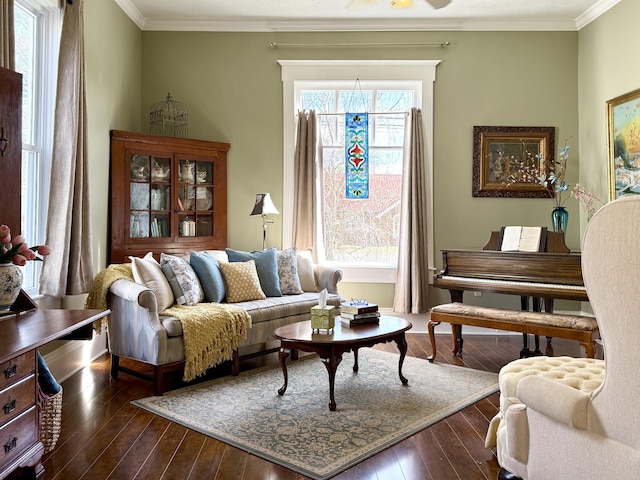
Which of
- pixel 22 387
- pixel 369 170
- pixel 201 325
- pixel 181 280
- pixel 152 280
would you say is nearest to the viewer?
pixel 22 387

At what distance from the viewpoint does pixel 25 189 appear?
4.05m

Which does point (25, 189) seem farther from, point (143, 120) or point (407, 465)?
point (407, 465)

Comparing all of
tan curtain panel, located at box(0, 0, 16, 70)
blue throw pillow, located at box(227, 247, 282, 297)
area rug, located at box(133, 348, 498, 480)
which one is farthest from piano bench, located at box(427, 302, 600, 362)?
tan curtain panel, located at box(0, 0, 16, 70)

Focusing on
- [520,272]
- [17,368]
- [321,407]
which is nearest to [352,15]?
[520,272]

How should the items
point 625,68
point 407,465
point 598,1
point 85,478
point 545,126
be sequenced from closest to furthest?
point 85,478, point 407,465, point 625,68, point 598,1, point 545,126

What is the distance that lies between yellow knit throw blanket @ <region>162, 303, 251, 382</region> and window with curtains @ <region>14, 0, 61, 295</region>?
1168 millimetres

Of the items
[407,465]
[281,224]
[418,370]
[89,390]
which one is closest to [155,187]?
[281,224]

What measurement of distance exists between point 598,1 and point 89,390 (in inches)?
226

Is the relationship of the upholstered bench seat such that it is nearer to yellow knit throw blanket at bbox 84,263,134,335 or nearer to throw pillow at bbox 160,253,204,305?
throw pillow at bbox 160,253,204,305

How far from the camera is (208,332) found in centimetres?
398

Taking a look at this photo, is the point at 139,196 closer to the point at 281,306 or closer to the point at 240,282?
the point at 240,282

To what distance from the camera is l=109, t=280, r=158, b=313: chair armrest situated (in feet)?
12.2

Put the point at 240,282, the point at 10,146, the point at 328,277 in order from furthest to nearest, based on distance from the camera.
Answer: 1. the point at 328,277
2. the point at 240,282
3. the point at 10,146

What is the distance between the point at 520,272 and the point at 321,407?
217 centimetres
